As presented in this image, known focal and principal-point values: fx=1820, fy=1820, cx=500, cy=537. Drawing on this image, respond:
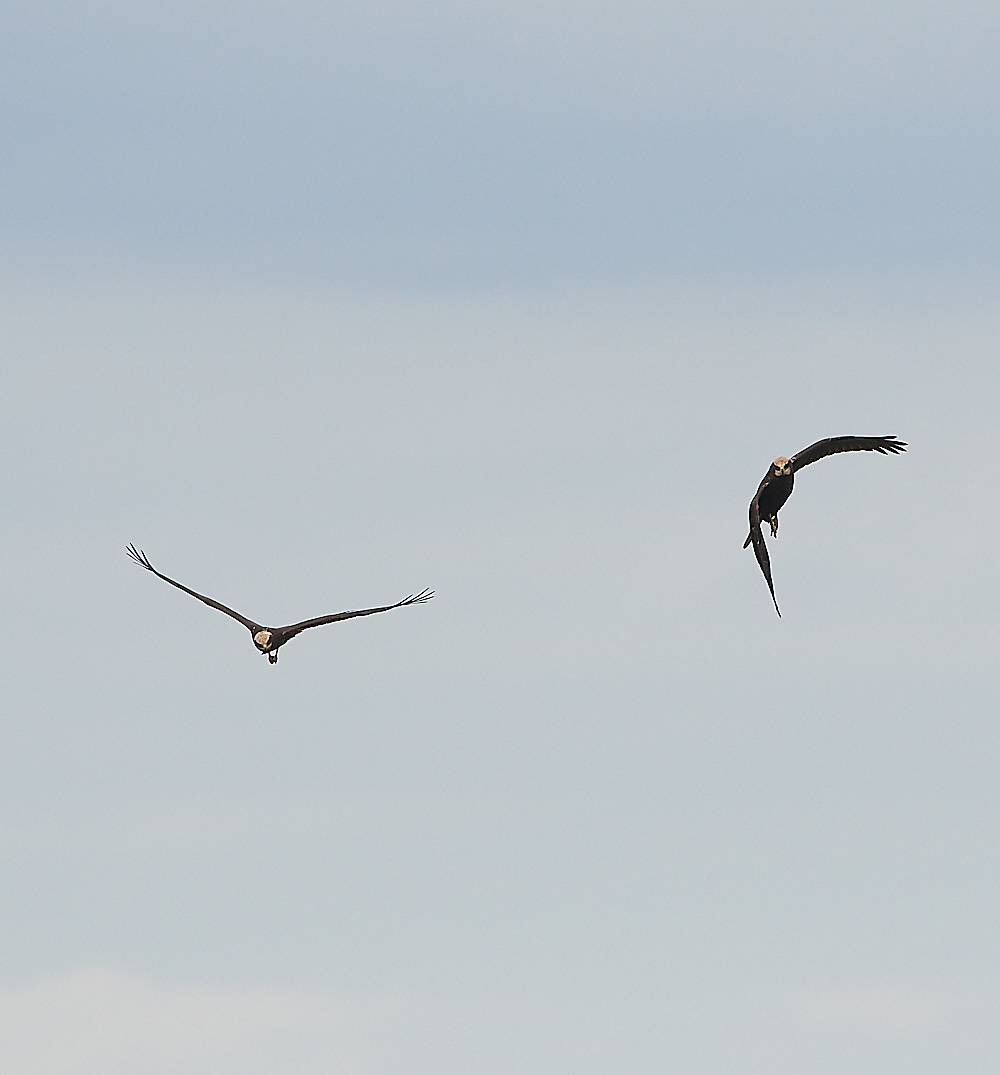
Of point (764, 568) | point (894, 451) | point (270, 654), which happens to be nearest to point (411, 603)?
point (270, 654)

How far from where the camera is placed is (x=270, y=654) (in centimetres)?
8206

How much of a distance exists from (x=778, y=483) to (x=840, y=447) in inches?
146

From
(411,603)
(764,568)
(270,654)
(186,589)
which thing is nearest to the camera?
(764,568)

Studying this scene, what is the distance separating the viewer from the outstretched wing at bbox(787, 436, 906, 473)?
221ft

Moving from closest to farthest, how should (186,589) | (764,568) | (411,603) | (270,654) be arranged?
1. (764,568)
2. (411,603)
3. (270,654)
4. (186,589)

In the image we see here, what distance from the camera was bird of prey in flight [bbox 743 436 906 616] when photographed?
219ft

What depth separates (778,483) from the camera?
6694 cm

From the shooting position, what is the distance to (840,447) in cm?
6906

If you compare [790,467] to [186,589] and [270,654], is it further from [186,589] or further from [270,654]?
[186,589]

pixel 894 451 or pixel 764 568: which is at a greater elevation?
pixel 894 451

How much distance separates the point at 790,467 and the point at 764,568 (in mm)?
3963

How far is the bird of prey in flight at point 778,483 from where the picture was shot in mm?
66625

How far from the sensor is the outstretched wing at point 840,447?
67.5 meters

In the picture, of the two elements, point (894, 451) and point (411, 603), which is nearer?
point (894, 451)
